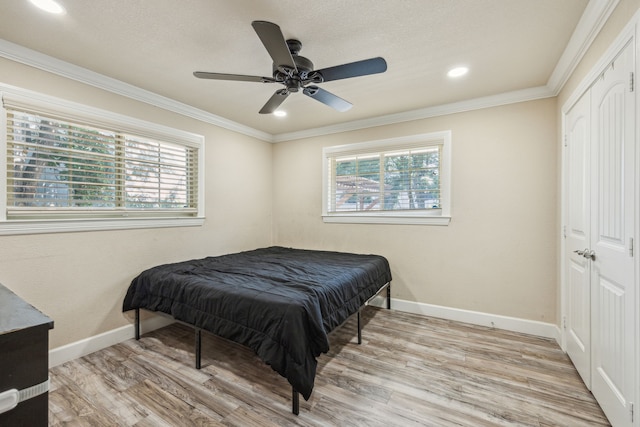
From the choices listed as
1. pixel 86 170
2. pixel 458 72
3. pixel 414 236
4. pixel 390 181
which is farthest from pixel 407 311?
pixel 86 170

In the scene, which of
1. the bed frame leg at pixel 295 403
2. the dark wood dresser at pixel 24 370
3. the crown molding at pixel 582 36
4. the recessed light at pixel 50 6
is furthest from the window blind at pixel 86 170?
the crown molding at pixel 582 36

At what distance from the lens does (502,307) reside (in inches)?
119

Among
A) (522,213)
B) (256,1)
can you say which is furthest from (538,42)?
(256,1)

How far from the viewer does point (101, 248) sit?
260cm

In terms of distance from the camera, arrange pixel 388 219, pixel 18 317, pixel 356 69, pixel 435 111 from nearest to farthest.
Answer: pixel 18 317
pixel 356 69
pixel 435 111
pixel 388 219

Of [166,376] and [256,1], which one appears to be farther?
[166,376]

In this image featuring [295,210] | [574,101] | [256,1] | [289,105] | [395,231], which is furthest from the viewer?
[295,210]

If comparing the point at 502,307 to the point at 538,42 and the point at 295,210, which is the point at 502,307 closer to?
the point at 538,42

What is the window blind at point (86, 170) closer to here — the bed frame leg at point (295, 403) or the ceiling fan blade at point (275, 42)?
the ceiling fan blade at point (275, 42)

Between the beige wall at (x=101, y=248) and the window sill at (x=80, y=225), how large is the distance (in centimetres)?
5

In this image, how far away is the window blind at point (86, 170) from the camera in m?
2.19

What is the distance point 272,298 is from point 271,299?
0.01 meters

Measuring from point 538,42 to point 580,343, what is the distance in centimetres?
228

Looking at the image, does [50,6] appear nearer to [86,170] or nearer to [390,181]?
[86,170]
